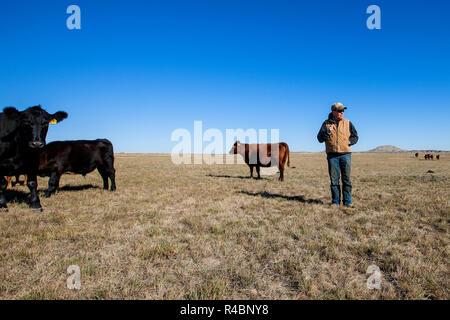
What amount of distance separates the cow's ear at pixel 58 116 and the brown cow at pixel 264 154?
9.61 m

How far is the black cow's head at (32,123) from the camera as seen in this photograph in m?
5.35

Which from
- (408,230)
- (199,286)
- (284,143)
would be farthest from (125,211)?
(284,143)

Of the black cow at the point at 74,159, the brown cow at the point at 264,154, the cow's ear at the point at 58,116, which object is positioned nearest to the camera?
the cow's ear at the point at 58,116

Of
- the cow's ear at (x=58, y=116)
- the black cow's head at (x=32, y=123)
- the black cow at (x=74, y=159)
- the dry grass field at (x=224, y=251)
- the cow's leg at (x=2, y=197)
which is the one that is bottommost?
the dry grass field at (x=224, y=251)

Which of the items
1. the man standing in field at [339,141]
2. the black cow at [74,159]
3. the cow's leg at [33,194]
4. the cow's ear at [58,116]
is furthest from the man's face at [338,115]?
the black cow at [74,159]

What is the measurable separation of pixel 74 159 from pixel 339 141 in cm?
891

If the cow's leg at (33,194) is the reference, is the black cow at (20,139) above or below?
above

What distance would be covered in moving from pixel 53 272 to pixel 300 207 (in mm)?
5405

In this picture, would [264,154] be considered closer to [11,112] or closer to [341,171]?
[341,171]

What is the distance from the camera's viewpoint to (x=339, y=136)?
593 centimetres

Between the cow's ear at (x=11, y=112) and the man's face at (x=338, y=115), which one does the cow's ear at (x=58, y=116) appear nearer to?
the cow's ear at (x=11, y=112)

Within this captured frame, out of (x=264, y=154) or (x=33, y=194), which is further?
(x=264, y=154)

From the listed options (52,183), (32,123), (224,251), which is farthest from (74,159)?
(224,251)
